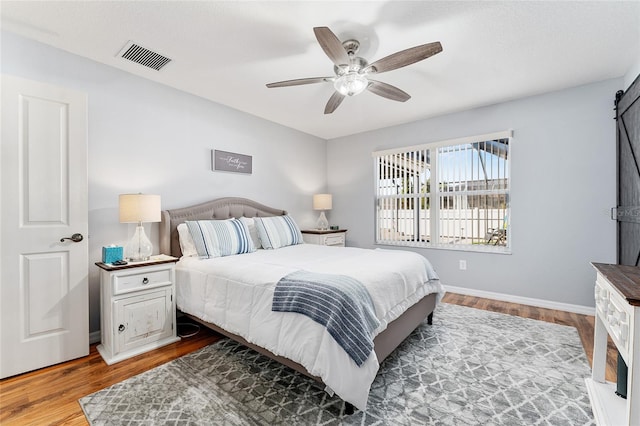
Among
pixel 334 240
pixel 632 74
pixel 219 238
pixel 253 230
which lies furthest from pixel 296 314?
pixel 632 74

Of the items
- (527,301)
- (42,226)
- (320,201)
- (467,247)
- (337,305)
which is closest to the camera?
(337,305)

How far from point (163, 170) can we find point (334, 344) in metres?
2.66

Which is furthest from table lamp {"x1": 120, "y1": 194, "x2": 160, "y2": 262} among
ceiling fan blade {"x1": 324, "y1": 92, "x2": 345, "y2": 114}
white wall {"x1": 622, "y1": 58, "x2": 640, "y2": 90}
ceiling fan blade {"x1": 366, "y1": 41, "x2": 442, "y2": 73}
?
white wall {"x1": 622, "y1": 58, "x2": 640, "y2": 90}

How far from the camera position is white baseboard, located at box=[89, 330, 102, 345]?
2.52 m

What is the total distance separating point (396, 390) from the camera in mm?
1837

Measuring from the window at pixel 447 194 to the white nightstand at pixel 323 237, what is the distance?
0.68 metres

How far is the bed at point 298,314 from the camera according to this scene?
5.10 ft

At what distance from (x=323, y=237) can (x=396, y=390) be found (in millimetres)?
2793

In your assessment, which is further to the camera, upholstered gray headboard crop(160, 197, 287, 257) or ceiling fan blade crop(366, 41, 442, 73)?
upholstered gray headboard crop(160, 197, 287, 257)

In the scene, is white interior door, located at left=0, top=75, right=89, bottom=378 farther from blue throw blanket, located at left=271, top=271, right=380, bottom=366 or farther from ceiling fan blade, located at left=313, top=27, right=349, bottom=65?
ceiling fan blade, located at left=313, top=27, right=349, bottom=65

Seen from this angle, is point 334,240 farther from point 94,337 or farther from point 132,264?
point 94,337

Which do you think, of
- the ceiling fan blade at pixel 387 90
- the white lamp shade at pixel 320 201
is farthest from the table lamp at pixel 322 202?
the ceiling fan blade at pixel 387 90

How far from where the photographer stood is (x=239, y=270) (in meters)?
2.23

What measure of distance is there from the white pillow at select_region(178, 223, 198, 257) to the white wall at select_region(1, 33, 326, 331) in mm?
311
